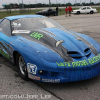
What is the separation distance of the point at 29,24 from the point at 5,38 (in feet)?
2.33

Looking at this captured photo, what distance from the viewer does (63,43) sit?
357 centimetres

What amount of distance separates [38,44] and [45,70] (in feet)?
2.23

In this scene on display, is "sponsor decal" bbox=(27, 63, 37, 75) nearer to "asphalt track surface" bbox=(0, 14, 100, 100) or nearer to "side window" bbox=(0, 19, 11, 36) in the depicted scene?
"asphalt track surface" bbox=(0, 14, 100, 100)

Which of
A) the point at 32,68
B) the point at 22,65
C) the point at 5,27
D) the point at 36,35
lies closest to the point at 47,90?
the point at 32,68

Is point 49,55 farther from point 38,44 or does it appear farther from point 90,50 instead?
point 90,50

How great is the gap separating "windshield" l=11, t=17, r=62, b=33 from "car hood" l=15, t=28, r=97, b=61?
0.33m

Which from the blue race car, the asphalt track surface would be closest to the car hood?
the blue race car

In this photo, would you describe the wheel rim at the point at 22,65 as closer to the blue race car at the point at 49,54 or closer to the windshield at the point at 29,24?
the blue race car at the point at 49,54

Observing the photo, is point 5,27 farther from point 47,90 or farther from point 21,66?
point 47,90

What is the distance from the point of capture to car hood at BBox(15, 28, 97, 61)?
3349mm

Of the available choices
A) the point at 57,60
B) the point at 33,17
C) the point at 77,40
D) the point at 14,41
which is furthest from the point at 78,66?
the point at 33,17

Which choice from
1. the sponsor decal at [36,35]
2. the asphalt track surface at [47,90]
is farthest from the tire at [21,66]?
the sponsor decal at [36,35]

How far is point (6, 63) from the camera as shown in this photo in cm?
498

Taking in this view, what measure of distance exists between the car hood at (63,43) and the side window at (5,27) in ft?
2.03
